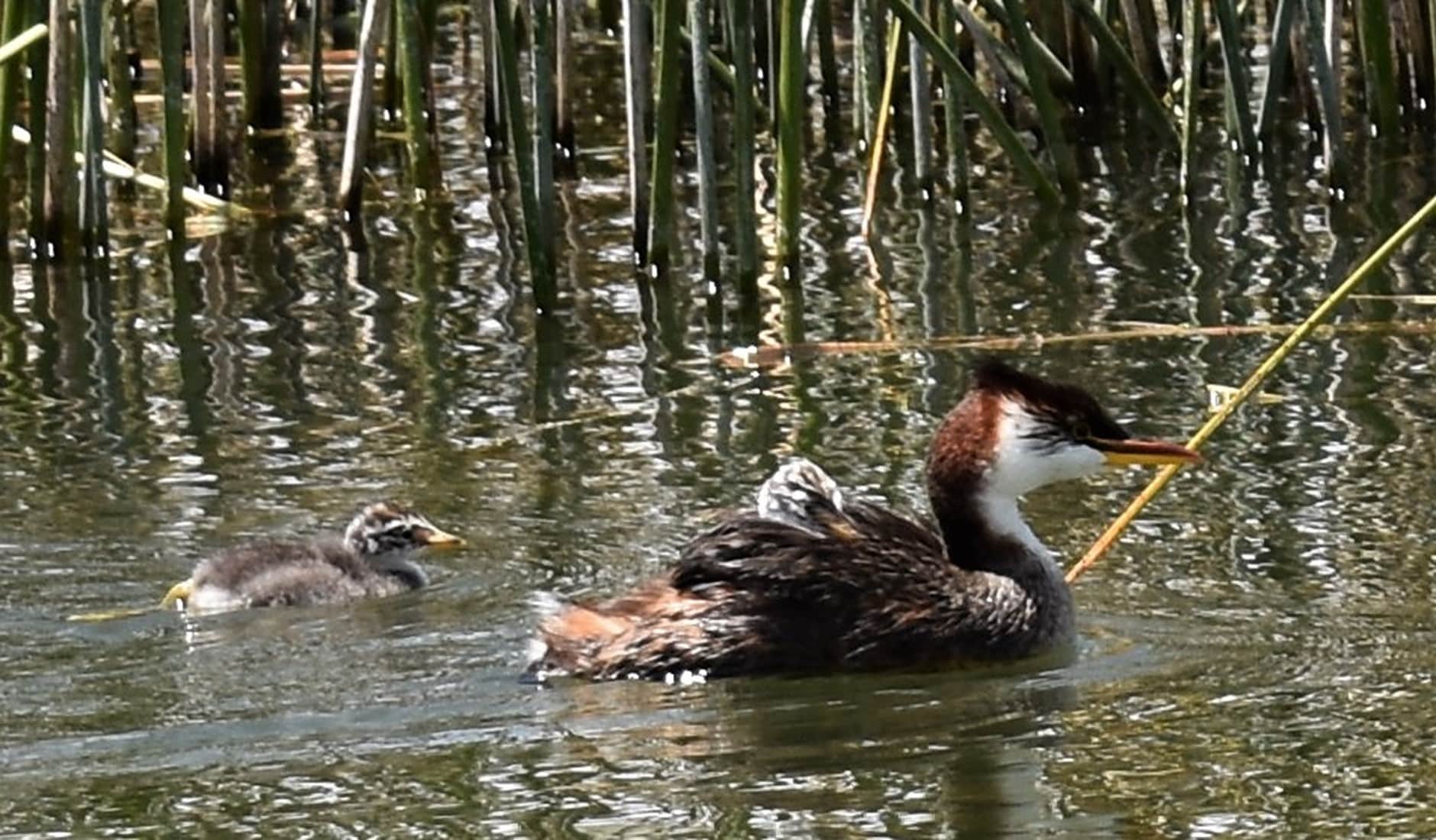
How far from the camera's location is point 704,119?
33.1ft

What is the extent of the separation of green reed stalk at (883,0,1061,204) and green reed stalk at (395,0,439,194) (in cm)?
161

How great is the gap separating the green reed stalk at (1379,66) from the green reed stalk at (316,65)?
14.6 feet

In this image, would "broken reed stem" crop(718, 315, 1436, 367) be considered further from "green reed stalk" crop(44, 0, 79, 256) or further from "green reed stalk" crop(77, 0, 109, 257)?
"green reed stalk" crop(44, 0, 79, 256)

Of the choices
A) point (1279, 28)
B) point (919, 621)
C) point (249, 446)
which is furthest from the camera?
point (1279, 28)

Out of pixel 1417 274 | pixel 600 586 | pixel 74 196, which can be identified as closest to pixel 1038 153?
pixel 1417 274

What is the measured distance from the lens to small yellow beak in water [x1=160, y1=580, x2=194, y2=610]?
24.5ft

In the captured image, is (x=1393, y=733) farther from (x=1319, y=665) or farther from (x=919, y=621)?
(x=919, y=621)

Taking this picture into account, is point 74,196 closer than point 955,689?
No

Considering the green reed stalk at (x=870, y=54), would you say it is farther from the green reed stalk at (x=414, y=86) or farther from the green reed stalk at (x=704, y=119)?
the green reed stalk at (x=414, y=86)

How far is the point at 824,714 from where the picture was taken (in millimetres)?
6551

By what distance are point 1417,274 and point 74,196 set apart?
4.72m

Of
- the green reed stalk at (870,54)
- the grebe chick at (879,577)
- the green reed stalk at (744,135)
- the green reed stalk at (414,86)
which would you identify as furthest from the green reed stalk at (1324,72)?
the grebe chick at (879,577)

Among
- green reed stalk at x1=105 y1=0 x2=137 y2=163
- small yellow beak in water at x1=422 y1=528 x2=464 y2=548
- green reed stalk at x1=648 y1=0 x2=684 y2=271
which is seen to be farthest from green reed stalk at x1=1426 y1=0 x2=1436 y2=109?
small yellow beak in water at x1=422 y1=528 x2=464 y2=548

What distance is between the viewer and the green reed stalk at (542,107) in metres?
10.0
